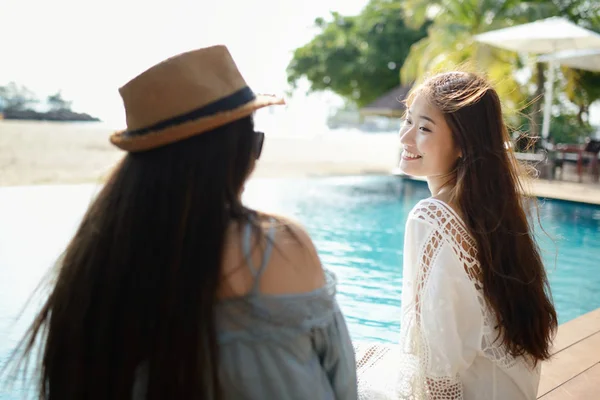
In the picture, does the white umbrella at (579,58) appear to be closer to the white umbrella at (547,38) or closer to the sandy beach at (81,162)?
the white umbrella at (547,38)

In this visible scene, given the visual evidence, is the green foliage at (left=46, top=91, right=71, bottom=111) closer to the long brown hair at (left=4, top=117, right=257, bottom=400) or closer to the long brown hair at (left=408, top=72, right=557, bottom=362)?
the long brown hair at (left=408, top=72, right=557, bottom=362)

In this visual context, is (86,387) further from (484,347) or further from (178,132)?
(484,347)

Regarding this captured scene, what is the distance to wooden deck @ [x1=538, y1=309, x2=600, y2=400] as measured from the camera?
2482 mm

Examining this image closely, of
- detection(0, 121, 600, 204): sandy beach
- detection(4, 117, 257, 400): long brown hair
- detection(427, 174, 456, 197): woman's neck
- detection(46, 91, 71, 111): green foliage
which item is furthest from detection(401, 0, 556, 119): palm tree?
detection(46, 91, 71, 111): green foliage

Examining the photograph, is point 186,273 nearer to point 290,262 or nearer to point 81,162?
point 290,262

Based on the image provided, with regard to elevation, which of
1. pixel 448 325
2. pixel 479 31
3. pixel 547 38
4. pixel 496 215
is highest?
pixel 479 31

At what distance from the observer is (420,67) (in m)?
15.3

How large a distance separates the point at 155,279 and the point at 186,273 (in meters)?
0.06

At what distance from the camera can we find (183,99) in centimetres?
109

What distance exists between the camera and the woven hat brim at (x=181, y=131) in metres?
1.05

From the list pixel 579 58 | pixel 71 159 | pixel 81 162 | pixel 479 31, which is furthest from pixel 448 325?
pixel 71 159

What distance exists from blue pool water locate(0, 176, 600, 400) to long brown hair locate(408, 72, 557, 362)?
0.61m

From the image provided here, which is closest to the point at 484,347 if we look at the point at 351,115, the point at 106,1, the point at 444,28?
the point at 444,28

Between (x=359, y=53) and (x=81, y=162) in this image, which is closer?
(x=81, y=162)
